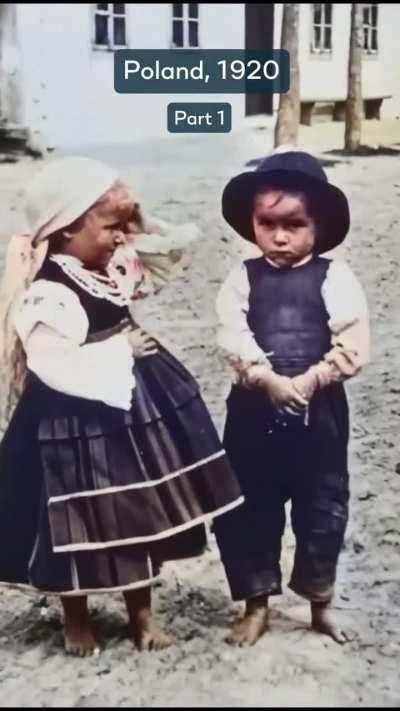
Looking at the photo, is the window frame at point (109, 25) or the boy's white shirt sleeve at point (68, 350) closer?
the boy's white shirt sleeve at point (68, 350)

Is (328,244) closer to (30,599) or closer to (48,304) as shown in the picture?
(48,304)

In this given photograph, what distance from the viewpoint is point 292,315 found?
1863mm

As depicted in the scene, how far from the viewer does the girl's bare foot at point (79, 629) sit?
1.92 m

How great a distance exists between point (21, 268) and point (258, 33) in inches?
25.3

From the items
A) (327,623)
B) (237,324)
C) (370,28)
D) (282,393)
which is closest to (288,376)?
(282,393)

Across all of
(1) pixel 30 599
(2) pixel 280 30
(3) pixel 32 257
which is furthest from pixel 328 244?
(1) pixel 30 599

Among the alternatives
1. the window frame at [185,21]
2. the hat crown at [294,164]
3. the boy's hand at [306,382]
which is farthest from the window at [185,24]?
the boy's hand at [306,382]

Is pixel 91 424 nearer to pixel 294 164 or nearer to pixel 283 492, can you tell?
pixel 283 492

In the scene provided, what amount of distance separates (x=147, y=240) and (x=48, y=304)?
23 centimetres

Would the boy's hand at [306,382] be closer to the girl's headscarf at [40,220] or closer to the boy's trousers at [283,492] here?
the boy's trousers at [283,492]

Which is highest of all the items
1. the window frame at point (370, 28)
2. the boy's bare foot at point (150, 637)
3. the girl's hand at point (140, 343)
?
the window frame at point (370, 28)

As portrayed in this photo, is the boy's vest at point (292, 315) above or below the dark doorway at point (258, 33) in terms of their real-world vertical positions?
below

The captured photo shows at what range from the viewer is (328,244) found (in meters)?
1.89

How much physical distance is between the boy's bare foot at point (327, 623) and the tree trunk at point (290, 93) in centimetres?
91
